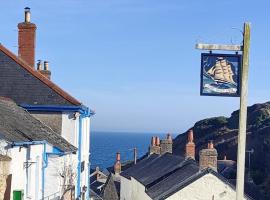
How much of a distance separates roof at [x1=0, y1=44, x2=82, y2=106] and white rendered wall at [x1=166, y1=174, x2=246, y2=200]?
682cm

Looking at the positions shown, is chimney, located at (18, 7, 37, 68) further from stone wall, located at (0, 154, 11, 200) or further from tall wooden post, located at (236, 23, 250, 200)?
tall wooden post, located at (236, 23, 250, 200)

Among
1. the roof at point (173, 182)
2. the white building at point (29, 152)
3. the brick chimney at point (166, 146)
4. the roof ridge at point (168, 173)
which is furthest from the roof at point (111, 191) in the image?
the white building at point (29, 152)

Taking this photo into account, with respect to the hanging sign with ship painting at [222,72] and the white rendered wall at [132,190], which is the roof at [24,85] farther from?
the hanging sign with ship painting at [222,72]

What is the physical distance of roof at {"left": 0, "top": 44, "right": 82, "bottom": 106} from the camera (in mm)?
23984

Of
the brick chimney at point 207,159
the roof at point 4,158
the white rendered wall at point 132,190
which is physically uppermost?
the roof at point 4,158

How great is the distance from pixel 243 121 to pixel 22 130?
8.26 metres

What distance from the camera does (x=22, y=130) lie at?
1717 centimetres

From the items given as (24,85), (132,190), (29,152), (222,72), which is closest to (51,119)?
(24,85)

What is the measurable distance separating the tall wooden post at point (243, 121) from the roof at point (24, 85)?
13.8 metres

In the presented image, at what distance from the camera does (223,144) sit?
245ft

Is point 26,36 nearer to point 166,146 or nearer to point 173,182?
point 173,182

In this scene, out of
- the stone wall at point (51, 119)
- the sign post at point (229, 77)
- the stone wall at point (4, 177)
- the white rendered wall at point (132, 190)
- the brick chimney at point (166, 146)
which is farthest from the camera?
the brick chimney at point (166, 146)

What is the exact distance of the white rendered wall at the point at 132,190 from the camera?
33.6 meters

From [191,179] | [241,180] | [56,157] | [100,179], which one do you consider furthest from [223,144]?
[241,180]
